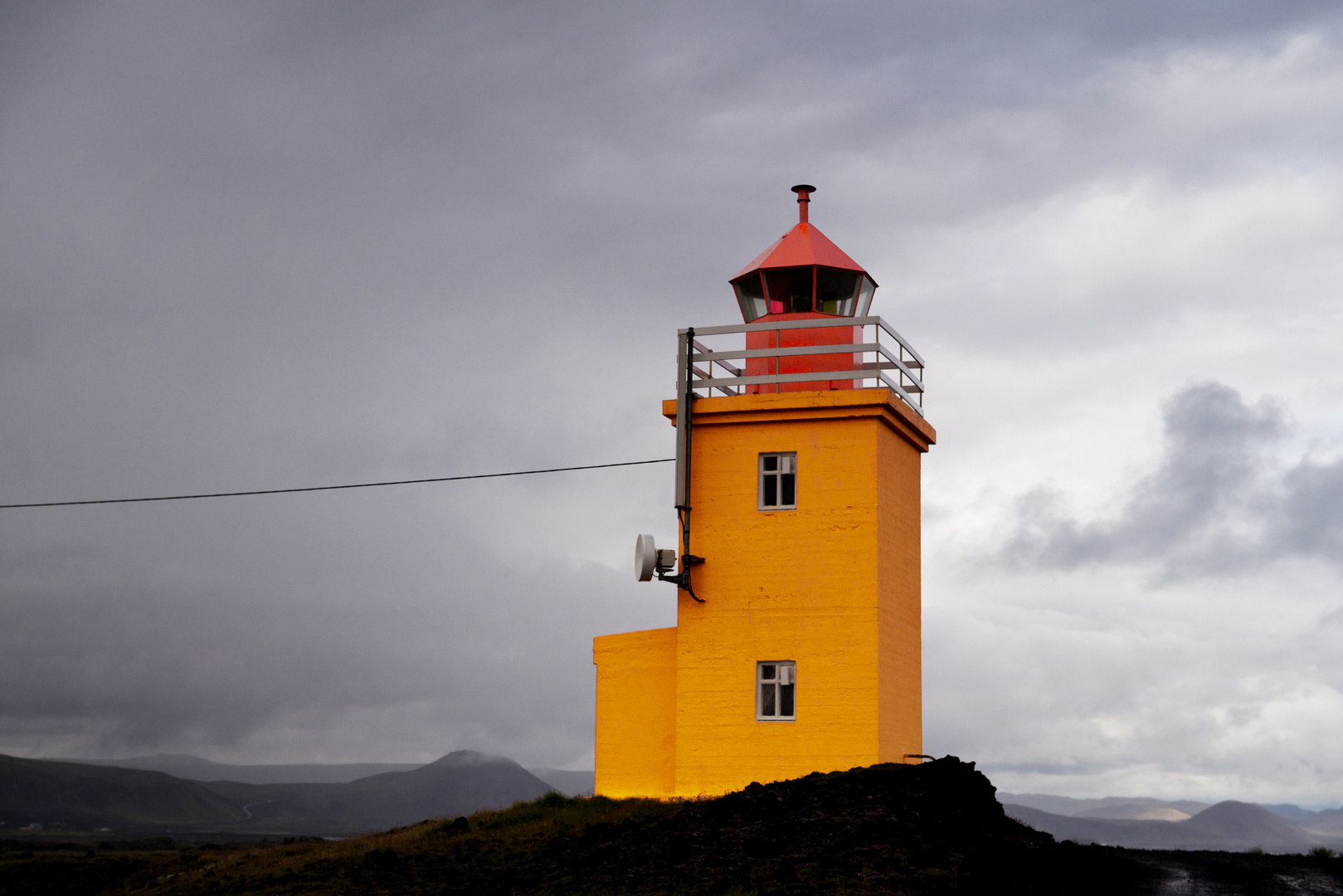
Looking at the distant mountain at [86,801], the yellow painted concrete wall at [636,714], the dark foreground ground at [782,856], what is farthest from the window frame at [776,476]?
the distant mountain at [86,801]

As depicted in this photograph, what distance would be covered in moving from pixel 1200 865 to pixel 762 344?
12.7 meters

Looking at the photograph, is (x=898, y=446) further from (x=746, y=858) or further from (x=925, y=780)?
(x=746, y=858)

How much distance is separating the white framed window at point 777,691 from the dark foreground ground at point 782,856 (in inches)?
80.4

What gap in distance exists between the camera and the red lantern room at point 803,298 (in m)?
26.4

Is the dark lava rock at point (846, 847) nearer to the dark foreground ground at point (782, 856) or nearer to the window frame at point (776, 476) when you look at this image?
the dark foreground ground at point (782, 856)

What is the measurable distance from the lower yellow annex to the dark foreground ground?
1.57 m

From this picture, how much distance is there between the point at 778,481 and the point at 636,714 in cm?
569

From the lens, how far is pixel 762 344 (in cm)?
2667

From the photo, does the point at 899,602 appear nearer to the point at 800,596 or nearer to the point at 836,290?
the point at 800,596

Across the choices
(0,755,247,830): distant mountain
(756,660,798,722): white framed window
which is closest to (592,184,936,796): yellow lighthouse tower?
(756,660,798,722): white framed window

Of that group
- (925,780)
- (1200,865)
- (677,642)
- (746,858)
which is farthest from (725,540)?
(1200,865)

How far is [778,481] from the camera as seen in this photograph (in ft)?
82.6

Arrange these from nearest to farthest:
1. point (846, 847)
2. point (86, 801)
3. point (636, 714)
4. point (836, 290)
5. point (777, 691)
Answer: point (846, 847)
point (777, 691)
point (636, 714)
point (836, 290)
point (86, 801)

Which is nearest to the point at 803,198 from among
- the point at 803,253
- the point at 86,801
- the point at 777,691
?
the point at 803,253
